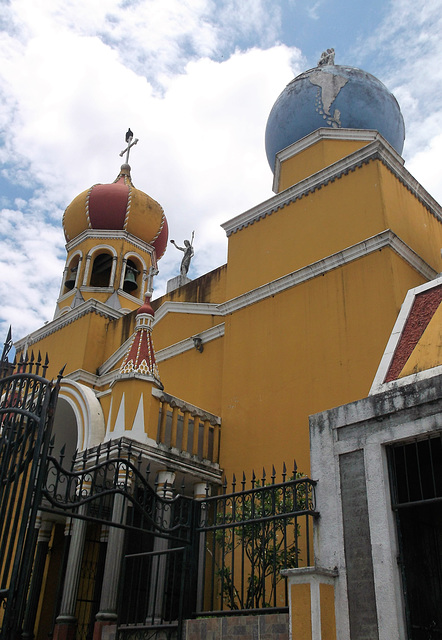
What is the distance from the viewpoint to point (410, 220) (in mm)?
10688

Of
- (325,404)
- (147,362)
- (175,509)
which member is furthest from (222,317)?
(175,509)

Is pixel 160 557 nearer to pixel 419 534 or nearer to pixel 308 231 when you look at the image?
pixel 419 534

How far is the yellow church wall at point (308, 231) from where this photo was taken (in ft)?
33.9

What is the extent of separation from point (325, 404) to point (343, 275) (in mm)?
2061

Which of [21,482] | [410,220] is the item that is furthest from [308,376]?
[21,482]

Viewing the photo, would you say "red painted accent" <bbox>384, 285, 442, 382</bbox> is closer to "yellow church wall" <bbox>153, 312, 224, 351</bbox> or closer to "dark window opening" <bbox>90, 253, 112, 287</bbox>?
"yellow church wall" <bbox>153, 312, 224, 351</bbox>

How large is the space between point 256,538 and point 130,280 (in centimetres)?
1047

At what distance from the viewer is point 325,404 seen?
30.4 feet

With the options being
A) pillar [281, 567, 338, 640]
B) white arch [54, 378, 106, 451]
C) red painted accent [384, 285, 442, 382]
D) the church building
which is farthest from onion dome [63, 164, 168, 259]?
pillar [281, 567, 338, 640]

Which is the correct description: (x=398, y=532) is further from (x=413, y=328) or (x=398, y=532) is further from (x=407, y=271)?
(x=407, y=271)

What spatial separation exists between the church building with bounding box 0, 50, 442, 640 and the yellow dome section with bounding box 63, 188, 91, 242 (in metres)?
1.71

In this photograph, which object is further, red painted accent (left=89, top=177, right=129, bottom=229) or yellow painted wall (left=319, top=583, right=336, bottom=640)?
red painted accent (left=89, top=177, right=129, bottom=229)

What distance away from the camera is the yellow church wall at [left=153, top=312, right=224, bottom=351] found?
12555 mm

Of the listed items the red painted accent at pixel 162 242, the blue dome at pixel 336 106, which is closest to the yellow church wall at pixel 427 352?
the blue dome at pixel 336 106
